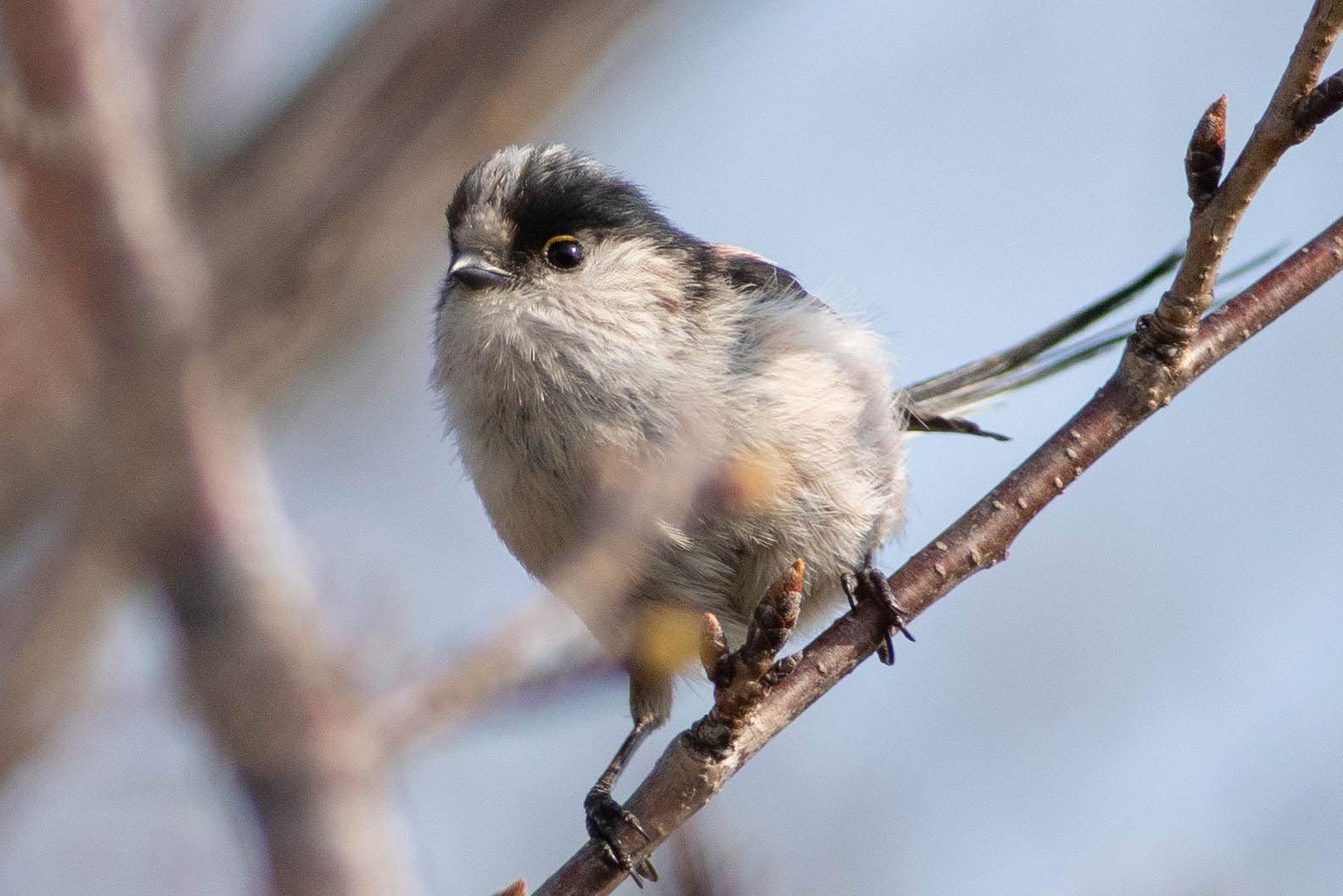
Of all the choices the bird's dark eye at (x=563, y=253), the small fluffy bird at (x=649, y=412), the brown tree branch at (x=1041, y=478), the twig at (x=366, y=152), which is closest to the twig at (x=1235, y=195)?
the brown tree branch at (x=1041, y=478)

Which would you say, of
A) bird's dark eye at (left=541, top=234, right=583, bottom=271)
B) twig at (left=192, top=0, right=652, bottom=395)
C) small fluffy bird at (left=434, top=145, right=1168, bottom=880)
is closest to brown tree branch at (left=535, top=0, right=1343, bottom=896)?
small fluffy bird at (left=434, top=145, right=1168, bottom=880)

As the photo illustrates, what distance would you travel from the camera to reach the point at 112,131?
161 centimetres

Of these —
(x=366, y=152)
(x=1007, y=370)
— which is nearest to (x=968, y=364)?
(x=1007, y=370)

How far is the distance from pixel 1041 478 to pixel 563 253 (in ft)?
4.04

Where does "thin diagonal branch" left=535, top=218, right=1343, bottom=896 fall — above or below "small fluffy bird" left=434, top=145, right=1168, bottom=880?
below

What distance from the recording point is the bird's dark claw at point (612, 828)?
2096 mm

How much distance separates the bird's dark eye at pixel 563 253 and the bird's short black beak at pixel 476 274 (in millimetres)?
114

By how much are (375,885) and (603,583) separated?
1.06m

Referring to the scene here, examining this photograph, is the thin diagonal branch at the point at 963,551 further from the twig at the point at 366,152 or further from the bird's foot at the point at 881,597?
the twig at the point at 366,152

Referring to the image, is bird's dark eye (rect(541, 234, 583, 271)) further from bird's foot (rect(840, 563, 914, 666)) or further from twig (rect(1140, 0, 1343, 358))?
twig (rect(1140, 0, 1343, 358))

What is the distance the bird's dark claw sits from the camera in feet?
6.88

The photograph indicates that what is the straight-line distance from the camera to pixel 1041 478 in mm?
2223

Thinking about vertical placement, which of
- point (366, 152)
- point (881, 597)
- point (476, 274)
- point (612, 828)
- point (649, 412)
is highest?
point (476, 274)

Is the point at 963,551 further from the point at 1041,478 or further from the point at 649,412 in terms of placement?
the point at 649,412
